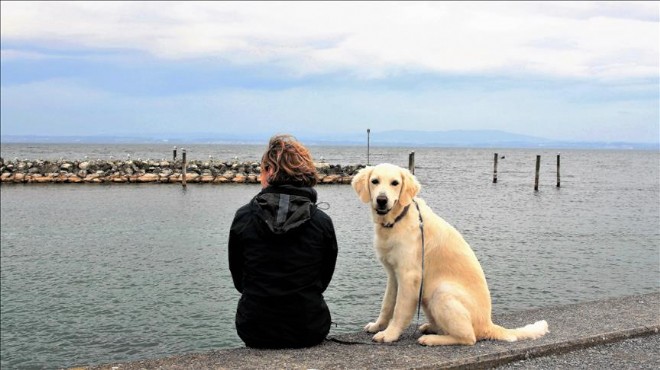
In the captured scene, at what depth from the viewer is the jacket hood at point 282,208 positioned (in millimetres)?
4355

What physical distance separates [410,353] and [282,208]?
1503mm

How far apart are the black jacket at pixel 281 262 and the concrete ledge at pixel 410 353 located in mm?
200

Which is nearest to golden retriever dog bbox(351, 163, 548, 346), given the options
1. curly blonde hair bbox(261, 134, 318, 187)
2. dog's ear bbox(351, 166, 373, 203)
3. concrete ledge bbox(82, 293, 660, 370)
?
dog's ear bbox(351, 166, 373, 203)

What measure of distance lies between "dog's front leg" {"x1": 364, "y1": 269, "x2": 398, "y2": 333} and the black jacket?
614mm

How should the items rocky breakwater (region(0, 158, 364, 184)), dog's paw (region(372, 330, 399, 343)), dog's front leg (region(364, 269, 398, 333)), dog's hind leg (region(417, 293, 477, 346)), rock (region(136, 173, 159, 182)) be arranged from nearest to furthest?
dog's hind leg (region(417, 293, 477, 346)) < dog's paw (region(372, 330, 399, 343)) < dog's front leg (region(364, 269, 398, 333)) < rocky breakwater (region(0, 158, 364, 184)) < rock (region(136, 173, 159, 182))

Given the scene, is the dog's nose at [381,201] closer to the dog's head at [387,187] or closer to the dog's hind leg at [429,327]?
the dog's head at [387,187]

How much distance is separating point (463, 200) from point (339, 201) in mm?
7994

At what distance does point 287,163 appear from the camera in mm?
4418

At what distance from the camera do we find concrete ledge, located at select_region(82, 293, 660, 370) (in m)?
4.43

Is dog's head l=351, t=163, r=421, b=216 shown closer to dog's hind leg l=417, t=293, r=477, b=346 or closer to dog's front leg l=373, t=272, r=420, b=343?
dog's front leg l=373, t=272, r=420, b=343

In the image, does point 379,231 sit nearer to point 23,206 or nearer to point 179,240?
point 179,240

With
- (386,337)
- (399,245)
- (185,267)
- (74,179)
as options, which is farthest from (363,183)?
(74,179)

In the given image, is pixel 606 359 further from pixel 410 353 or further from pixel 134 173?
pixel 134 173

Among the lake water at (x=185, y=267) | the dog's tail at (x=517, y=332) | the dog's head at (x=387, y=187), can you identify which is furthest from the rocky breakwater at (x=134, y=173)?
the dog's head at (x=387, y=187)
